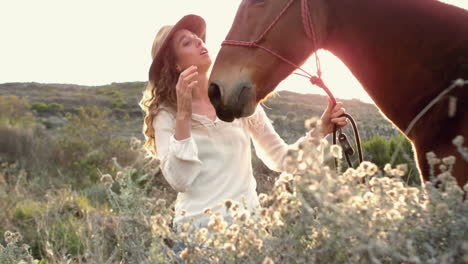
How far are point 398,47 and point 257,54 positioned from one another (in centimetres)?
63

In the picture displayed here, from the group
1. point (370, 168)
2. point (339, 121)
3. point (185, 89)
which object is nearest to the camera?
point (370, 168)

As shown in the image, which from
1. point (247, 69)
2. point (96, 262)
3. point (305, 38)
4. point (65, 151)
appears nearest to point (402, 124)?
point (305, 38)

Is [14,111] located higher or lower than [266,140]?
lower

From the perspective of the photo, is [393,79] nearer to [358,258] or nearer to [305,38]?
[305,38]

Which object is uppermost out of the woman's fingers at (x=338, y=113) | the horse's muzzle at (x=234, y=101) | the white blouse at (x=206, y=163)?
the horse's muzzle at (x=234, y=101)

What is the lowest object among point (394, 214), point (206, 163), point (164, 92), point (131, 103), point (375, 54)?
point (131, 103)

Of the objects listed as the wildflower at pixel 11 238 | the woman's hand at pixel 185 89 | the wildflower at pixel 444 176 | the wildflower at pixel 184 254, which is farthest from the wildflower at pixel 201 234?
the wildflower at pixel 11 238

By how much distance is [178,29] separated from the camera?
9.61 ft

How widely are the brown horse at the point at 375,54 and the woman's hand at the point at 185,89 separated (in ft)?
0.83

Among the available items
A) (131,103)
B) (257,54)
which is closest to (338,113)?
(257,54)

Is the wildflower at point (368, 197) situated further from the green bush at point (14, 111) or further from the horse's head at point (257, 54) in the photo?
the green bush at point (14, 111)

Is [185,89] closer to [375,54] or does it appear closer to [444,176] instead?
[375,54]

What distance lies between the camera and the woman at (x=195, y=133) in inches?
98.8

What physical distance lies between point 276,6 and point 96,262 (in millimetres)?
1414
